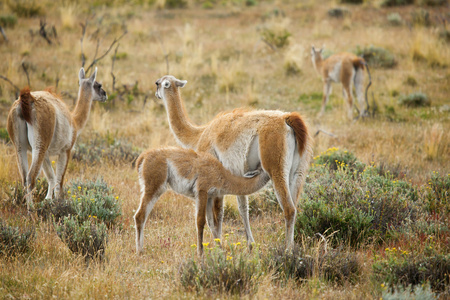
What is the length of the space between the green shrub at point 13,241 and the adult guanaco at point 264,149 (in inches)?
88.4

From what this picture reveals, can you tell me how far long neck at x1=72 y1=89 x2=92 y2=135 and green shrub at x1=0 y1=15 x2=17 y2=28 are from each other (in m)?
12.5

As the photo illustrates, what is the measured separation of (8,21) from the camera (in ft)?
59.4

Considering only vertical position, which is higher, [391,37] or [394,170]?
[391,37]

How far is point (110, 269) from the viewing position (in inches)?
187

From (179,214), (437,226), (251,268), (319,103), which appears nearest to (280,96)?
(319,103)

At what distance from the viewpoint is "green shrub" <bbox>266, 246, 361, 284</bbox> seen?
482 cm

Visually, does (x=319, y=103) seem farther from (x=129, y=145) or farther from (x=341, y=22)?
(x=341, y=22)

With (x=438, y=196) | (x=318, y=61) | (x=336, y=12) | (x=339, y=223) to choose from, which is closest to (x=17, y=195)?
(x=339, y=223)

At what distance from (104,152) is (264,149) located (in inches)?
207

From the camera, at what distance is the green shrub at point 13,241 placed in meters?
5.15

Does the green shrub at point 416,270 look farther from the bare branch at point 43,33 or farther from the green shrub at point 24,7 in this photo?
the green shrub at point 24,7

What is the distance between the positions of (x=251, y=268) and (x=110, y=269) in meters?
1.54

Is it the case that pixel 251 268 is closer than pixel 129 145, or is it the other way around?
pixel 251 268

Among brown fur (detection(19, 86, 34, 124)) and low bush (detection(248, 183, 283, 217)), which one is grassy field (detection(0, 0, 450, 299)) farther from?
brown fur (detection(19, 86, 34, 124))
